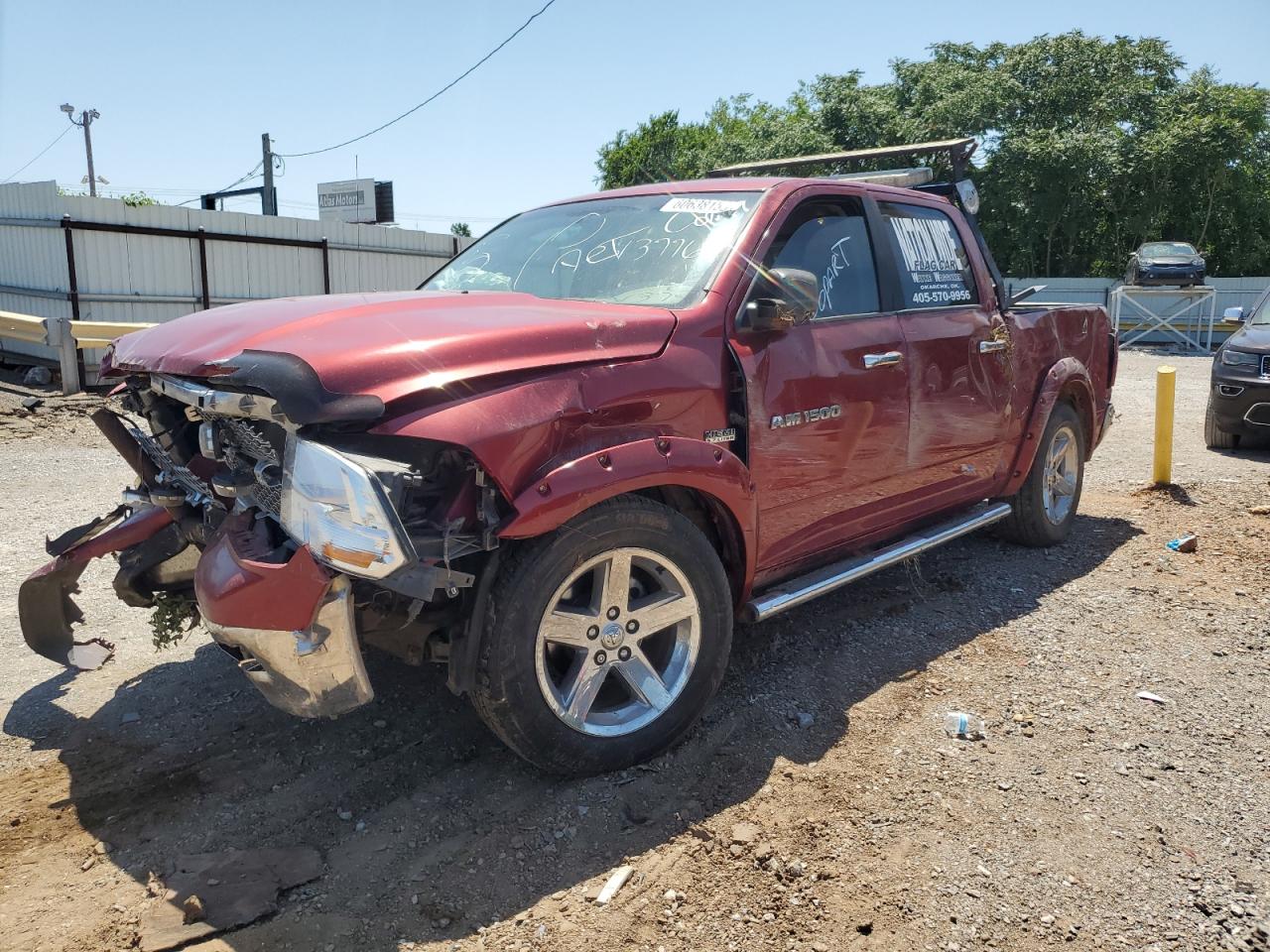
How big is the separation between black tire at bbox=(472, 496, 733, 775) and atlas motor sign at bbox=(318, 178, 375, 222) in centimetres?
3606

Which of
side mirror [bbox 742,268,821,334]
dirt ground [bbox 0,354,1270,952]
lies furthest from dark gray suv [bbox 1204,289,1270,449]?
side mirror [bbox 742,268,821,334]

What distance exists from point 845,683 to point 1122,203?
33.5m

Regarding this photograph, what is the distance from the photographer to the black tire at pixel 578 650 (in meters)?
2.78

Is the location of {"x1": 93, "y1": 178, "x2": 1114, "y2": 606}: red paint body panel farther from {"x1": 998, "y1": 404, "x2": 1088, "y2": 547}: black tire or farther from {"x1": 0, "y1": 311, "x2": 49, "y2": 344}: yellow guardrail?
{"x1": 0, "y1": 311, "x2": 49, "y2": 344}: yellow guardrail

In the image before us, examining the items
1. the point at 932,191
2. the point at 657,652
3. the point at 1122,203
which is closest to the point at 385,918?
the point at 657,652

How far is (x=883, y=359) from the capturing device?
4023 mm

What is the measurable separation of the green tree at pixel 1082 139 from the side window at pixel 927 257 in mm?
27228

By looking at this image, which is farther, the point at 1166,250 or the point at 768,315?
the point at 1166,250

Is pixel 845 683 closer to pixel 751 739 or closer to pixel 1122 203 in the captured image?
pixel 751 739

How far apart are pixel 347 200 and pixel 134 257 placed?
2548 cm

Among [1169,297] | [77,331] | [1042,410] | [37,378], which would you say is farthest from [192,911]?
[1169,297]

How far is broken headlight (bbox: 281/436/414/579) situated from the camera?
2.42 m

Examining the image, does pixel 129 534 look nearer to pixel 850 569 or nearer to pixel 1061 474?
pixel 850 569

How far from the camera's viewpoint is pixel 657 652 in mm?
3352
